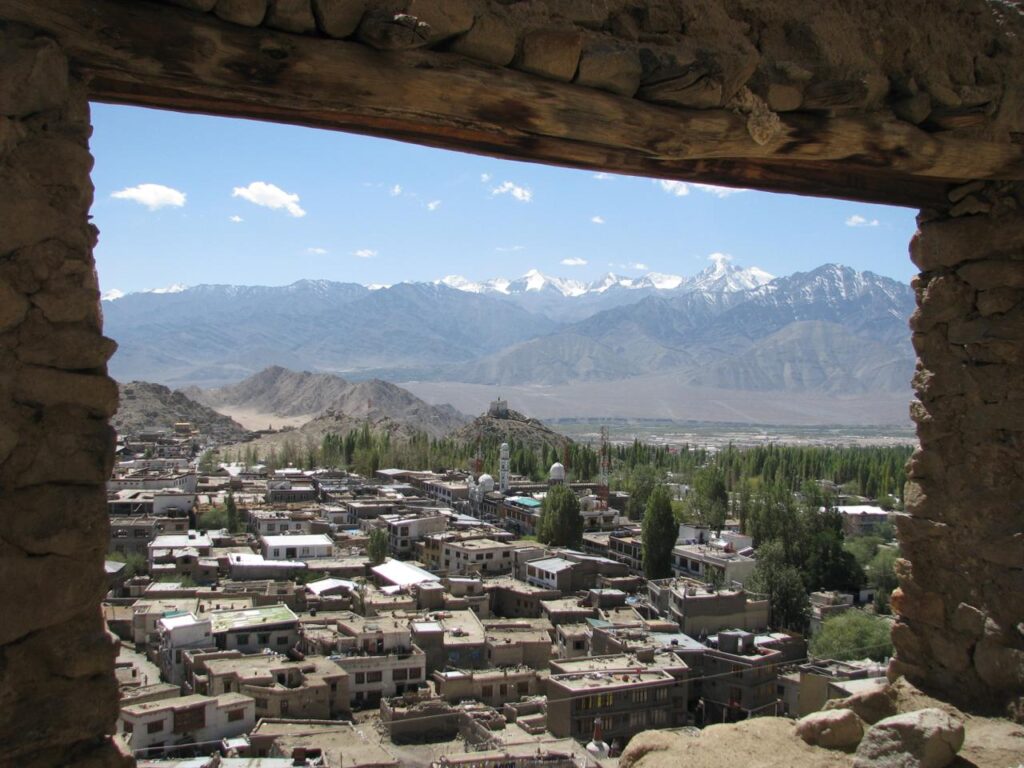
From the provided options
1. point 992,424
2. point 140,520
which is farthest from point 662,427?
point 992,424

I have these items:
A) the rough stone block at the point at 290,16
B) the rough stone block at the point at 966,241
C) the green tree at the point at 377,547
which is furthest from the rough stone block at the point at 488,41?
the green tree at the point at 377,547

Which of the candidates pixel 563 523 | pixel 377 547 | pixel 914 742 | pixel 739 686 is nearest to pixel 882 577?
pixel 563 523

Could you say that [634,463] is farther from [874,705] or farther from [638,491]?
[874,705]

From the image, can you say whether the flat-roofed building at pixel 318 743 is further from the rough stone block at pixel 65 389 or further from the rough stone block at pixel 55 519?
the rough stone block at pixel 65 389

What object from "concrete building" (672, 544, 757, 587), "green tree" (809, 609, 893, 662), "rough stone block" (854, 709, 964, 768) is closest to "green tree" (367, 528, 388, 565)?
"concrete building" (672, 544, 757, 587)

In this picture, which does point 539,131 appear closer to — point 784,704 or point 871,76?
point 871,76
